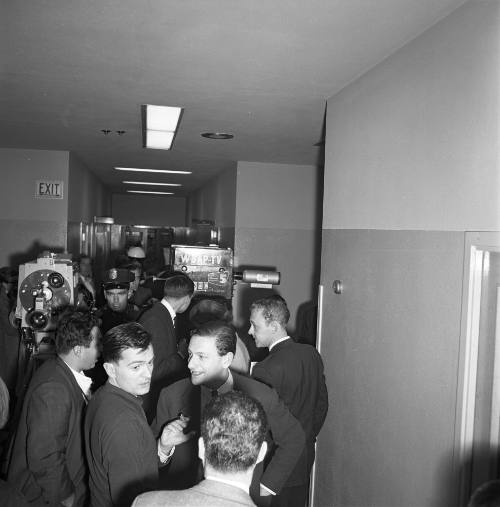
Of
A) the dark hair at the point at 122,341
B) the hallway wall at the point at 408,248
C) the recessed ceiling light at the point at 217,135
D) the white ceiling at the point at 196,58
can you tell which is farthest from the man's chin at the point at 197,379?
the recessed ceiling light at the point at 217,135

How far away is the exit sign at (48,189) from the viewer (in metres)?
7.04

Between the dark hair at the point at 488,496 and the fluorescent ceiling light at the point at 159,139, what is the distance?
4816 mm

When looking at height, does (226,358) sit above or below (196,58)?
below

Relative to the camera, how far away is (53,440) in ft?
8.35

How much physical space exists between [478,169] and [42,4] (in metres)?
2.15

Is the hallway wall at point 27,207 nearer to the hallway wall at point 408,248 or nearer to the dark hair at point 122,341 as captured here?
the hallway wall at point 408,248

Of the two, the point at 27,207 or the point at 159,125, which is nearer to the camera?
the point at 159,125

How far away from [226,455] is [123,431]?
2.02 ft

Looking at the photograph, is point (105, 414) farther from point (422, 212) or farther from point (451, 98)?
point (451, 98)

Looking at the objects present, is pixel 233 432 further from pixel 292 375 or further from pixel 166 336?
pixel 166 336

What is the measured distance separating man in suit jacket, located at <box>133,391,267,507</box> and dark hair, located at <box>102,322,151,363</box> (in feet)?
2.36

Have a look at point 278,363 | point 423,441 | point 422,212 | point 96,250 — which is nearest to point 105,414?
point 278,363

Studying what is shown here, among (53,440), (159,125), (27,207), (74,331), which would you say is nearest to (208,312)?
(74,331)

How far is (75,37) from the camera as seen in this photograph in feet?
9.87
